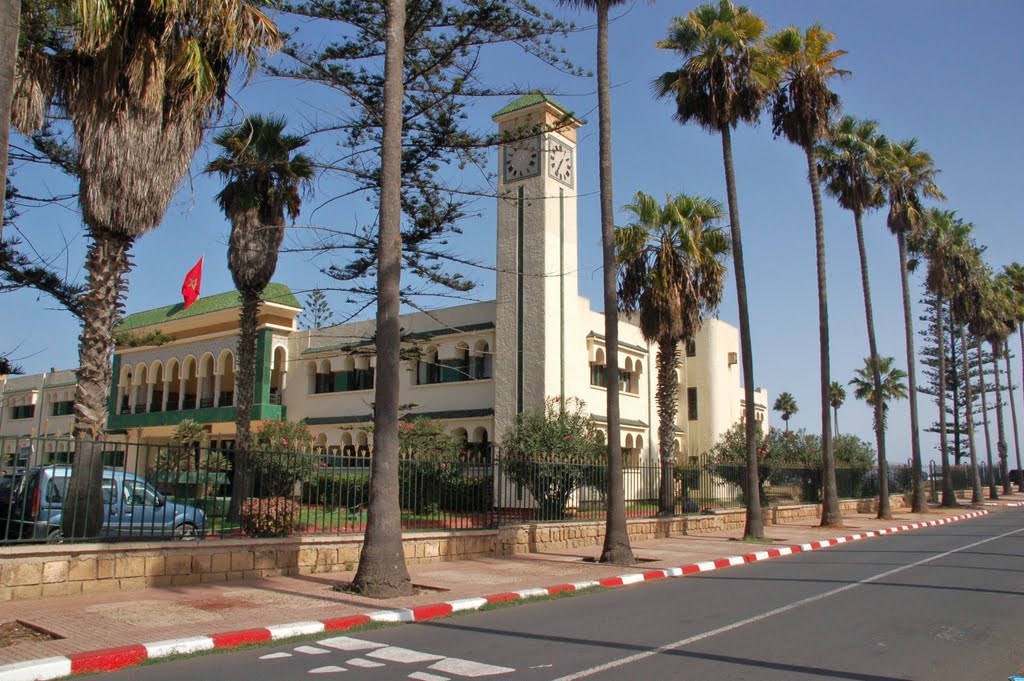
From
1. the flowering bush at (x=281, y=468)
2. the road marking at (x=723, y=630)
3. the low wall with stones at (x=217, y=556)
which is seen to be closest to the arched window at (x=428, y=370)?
the low wall with stones at (x=217, y=556)

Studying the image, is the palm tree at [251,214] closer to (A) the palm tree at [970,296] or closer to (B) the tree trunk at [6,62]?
(B) the tree trunk at [6,62]

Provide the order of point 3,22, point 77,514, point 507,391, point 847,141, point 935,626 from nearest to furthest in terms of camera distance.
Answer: point 3,22
point 935,626
point 77,514
point 507,391
point 847,141

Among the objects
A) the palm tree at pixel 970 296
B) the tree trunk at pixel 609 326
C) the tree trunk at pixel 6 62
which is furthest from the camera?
the palm tree at pixel 970 296

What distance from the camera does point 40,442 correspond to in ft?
32.2

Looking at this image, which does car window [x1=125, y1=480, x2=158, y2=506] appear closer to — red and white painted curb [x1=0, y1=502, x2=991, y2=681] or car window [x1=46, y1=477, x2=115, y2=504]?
car window [x1=46, y1=477, x2=115, y2=504]

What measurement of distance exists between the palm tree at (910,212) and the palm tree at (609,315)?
2055cm

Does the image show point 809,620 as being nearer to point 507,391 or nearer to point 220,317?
point 507,391

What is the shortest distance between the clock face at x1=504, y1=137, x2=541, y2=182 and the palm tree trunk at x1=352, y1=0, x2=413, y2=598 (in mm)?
14627

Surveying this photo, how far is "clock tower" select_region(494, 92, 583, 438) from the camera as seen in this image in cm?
2594

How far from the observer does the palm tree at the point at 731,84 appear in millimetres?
20859

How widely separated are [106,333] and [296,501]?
4.27 m

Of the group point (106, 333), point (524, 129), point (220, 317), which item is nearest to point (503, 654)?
point (106, 333)

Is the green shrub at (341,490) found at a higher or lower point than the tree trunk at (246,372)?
lower

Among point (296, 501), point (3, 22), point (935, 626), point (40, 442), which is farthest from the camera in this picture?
point (296, 501)
